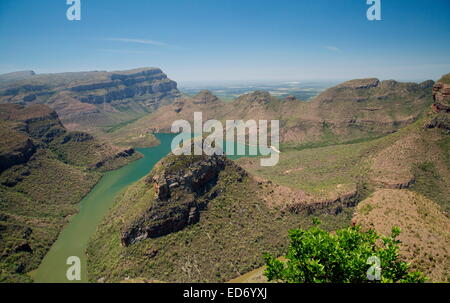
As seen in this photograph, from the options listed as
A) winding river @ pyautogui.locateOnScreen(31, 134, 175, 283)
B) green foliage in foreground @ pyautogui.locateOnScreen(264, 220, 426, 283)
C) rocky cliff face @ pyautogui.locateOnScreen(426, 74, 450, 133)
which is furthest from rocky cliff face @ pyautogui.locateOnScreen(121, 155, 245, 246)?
rocky cliff face @ pyautogui.locateOnScreen(426, 74, 450, 133)

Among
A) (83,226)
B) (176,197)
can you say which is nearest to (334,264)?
(176,197)

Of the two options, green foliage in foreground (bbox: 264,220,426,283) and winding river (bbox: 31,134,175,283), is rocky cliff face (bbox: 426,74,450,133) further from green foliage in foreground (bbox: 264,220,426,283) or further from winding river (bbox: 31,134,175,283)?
winding river (bbox: 31,134,175,283)

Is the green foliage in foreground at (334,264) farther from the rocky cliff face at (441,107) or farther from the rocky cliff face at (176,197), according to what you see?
the rocky cliff face at (441,107)

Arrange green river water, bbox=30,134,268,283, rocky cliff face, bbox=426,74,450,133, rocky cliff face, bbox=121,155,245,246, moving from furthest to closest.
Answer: rocky cliff face, bbox=426,74,450,133 < green river water, bbox=30,134,268,283 < rocky cliff face, bbox=121,155,245,246

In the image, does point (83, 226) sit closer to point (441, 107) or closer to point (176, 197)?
point (176, 197)

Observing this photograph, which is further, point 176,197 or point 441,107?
point 441,107
